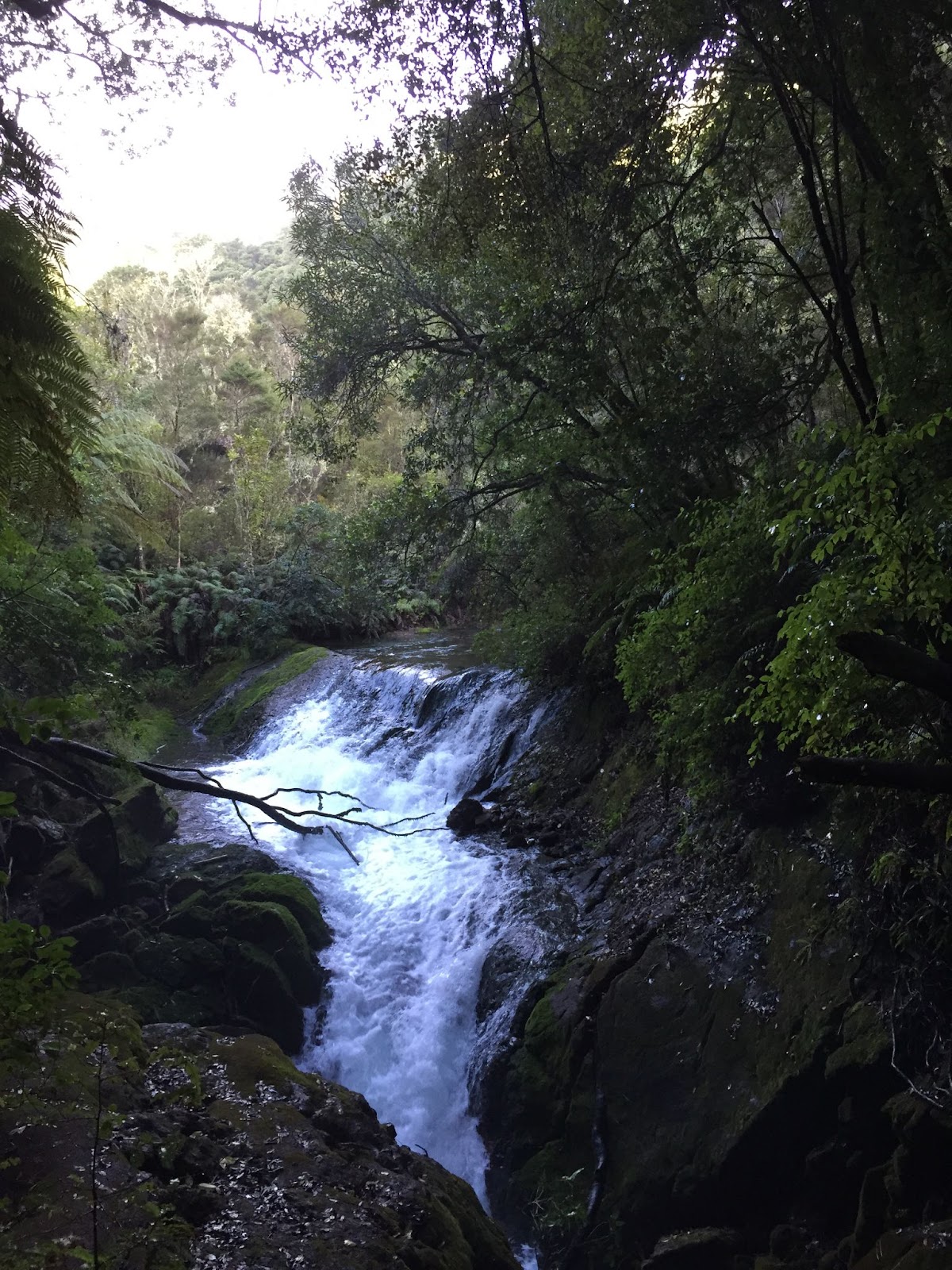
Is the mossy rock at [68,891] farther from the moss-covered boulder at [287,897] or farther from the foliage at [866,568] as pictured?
the foliage at [866,568]

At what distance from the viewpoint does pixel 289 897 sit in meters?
8.33

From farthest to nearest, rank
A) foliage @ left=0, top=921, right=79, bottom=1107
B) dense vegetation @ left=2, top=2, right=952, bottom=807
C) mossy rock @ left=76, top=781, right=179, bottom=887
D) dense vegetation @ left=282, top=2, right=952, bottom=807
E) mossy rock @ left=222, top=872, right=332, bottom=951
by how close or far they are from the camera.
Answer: mossy rock @ left=76, top=781, right=179, bottom=887 → mossy rock @ left=222, top=872, right=332, bottom=951 → dense vegetation @ left=282, top=2, right=952, bottom=807 → dense vegetation @ left=2, top=2, right=952, bottom=807 → foliage @ left=0, top=921, right=79, bottom=1107

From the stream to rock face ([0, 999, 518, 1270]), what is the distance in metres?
1.60

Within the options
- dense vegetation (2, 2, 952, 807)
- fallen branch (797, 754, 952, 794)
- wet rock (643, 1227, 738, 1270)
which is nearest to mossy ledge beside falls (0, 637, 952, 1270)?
wet rock (643, 1227, 738, 1270)

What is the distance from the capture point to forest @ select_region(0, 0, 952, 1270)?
322cm

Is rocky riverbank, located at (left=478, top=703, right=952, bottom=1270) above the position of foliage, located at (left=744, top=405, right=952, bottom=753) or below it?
below

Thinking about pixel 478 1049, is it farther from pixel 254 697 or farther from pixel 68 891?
pixel 254 697

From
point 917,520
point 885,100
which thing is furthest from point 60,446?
point 885,100

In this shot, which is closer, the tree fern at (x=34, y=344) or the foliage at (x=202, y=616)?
the tree fern at (x=34, y=344)

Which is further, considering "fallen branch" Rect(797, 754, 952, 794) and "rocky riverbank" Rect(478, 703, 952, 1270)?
"rocky riverbank" Rect(478, 703, 952, 1270)

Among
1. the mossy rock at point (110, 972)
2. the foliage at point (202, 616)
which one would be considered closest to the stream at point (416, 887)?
the mossy rock at point (110, 972)

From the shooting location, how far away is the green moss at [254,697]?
16.4 metres

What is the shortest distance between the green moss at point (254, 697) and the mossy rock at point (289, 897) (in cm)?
759

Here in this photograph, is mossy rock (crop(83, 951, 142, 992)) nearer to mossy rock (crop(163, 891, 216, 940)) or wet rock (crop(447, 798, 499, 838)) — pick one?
mossy rock (crop(163, 891, 216, 940))
